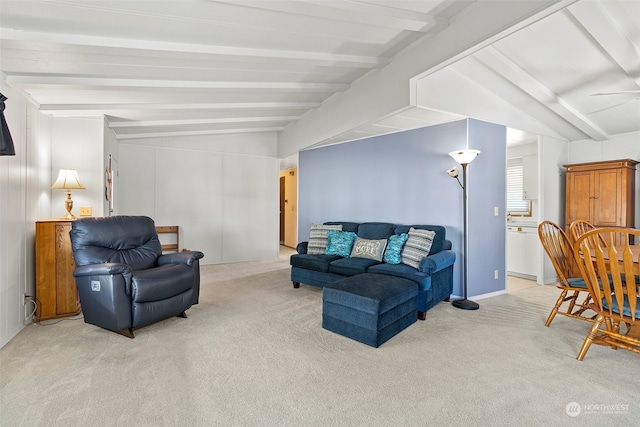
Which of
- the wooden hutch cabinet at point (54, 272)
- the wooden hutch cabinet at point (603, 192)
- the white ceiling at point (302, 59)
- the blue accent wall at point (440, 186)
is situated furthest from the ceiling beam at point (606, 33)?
the wooden hutch cabinet at point (54, 272)

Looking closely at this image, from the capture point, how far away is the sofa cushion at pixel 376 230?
13.5 ft

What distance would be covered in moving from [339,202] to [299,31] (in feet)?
10.2

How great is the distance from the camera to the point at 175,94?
3637 mm

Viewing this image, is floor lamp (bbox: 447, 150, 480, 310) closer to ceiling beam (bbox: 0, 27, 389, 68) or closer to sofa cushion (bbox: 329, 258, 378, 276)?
sofa cushion (bbox: 329, 258, 378, 276)

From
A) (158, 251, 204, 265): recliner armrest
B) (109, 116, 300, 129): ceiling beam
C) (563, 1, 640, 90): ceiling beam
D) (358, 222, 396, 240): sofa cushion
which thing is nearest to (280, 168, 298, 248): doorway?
(109, 116, 300, 129): ceiling beam

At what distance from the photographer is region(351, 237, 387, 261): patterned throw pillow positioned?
152 inches

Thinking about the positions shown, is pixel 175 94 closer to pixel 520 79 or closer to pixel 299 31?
pixel 299 31

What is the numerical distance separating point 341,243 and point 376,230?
520 millimetres

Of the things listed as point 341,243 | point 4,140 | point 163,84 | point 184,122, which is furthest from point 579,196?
point 4,140

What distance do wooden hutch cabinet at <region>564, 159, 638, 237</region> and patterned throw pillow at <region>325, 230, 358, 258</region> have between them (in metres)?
3.50

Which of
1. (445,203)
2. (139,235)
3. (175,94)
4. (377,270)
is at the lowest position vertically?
(377,270)

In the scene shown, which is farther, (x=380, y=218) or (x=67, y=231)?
(x=380, y=218)

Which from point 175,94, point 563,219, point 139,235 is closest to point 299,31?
point 175,94

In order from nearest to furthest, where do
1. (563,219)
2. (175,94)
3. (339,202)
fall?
(175,94), (563,219), (339,202)
